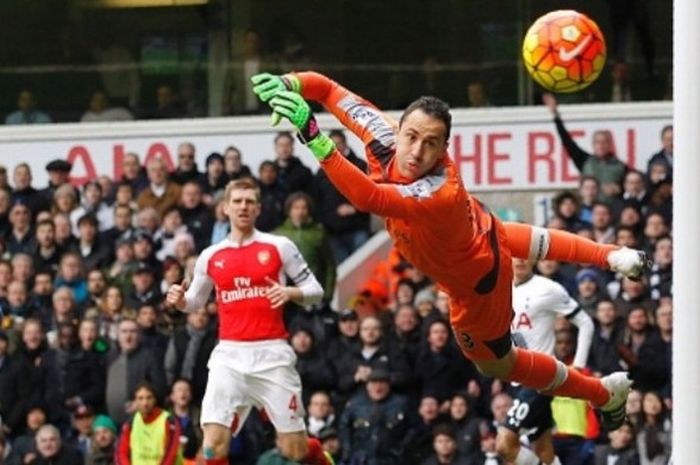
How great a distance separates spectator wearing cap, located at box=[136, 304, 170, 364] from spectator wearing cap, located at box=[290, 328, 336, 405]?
114 cm

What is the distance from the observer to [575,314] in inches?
620

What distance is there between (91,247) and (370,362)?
127 inches

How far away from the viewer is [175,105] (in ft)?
70.1


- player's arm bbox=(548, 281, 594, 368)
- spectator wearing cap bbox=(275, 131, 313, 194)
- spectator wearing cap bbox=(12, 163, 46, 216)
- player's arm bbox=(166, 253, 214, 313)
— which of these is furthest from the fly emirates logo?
spectator wearing cap bbox=(12, 163, 46, 216)

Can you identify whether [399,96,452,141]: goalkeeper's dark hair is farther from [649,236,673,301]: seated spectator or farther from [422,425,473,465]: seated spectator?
[649,236,673,301]: seated spectator

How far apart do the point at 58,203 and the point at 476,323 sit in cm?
784

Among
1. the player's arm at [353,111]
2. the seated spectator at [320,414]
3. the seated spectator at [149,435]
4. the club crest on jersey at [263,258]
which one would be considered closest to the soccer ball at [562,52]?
the player's arm at [353,111]

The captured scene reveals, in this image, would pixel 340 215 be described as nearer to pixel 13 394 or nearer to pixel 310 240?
pixel 310 240

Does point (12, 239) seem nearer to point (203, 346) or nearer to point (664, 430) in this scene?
point (203, 346)

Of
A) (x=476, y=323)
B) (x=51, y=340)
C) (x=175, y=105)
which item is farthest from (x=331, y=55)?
(x=476, y=323)

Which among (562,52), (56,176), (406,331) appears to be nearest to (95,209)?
(56,176)

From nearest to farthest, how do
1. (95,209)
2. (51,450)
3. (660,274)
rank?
(51,450)
(660,274)
(95,209)

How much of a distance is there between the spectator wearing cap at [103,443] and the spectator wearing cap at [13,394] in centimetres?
75

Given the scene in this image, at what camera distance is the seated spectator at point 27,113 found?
70.9ft
